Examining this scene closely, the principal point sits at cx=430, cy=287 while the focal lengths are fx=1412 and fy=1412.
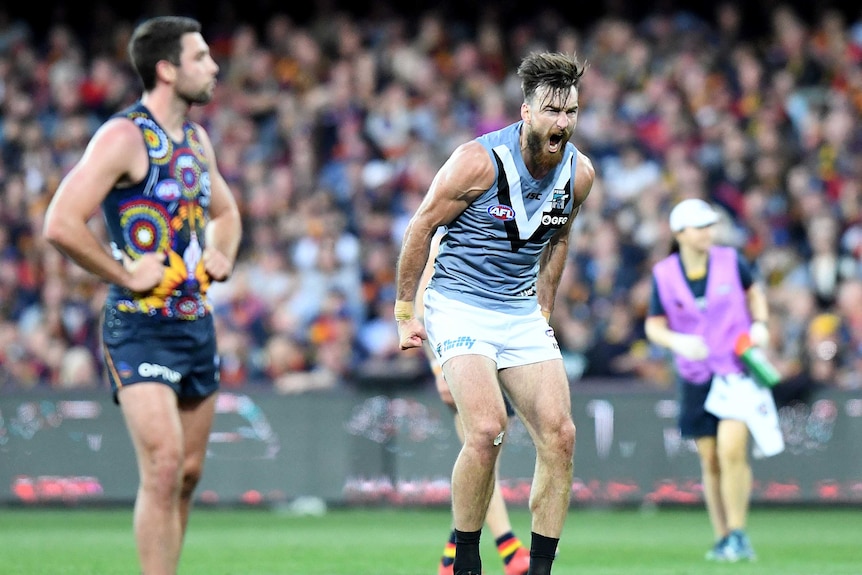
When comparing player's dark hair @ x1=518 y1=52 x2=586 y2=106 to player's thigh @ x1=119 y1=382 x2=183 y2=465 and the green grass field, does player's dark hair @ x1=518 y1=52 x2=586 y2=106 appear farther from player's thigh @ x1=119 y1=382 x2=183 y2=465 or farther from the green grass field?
the green grass field

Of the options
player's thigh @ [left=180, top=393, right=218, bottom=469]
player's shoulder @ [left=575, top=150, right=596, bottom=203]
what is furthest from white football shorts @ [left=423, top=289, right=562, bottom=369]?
player's thigh @ [left=180, top=393, right=218, bottom=469]

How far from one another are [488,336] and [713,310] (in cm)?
416

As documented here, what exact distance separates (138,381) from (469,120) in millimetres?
13468

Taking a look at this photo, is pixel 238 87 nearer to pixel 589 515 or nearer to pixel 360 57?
pixel 360 57

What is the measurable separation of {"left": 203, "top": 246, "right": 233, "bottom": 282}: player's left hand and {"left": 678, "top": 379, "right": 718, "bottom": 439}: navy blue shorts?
5.13 meters

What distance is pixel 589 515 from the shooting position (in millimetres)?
14297

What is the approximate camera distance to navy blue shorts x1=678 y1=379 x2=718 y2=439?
10727 millimetres

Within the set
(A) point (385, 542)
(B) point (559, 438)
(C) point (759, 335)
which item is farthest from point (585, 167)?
(A) point (385, 542)

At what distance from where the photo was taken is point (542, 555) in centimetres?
693

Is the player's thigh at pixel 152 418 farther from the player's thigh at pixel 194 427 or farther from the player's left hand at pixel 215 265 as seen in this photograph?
the player's left hand at pixel 215 265

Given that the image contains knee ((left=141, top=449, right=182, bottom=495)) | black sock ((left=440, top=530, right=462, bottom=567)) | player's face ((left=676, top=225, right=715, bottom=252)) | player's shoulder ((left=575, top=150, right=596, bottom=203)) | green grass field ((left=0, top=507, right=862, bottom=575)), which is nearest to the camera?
knee ((left=141, top=449, right=182, bottom=495))

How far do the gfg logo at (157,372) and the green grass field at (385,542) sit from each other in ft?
11.3

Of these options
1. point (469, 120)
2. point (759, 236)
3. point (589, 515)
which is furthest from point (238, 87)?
point (589, 515)

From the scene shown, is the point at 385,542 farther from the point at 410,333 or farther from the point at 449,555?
the point at 410,333
